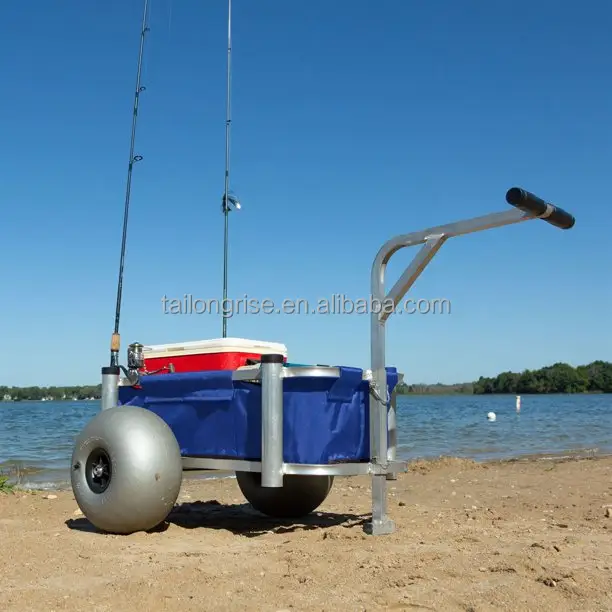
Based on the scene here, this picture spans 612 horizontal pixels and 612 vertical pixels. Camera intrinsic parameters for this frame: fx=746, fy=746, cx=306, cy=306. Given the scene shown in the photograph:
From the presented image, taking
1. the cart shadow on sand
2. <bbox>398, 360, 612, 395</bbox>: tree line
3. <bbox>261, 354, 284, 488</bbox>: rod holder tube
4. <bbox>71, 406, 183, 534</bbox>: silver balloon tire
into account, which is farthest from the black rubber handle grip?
<bbox>398, 360, 612, 395</bbox>: tree line

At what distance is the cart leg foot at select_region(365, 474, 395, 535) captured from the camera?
5.80 metres

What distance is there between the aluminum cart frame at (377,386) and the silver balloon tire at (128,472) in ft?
1.52

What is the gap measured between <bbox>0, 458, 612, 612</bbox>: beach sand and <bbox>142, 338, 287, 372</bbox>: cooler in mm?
1377

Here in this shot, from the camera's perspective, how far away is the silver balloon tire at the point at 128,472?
560 centimetres

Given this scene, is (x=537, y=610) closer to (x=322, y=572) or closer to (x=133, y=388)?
(x=322, y=572)

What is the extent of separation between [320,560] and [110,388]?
2.81 meters

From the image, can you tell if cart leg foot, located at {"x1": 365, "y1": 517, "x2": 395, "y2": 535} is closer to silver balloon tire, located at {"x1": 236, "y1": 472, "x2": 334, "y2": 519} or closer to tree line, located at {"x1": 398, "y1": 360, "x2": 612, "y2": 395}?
silver balloon tire, located at {"x1": 236, "y1": 472, "x2": 334, "y2": 519}

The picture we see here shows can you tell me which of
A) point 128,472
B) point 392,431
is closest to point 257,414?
point 128,472

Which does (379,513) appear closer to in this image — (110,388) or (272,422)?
(272,422)

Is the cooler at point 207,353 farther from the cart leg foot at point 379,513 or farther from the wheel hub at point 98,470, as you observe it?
the cart leg foot at point 379,513

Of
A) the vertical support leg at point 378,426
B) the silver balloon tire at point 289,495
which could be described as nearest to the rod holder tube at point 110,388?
the silver balloon tire at point 289,495

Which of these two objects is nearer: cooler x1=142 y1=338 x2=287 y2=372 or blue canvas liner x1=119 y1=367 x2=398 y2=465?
blue canvas liner x1=119 y1=367 x2=398 y2=465

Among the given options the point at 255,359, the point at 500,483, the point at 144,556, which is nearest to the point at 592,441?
the point at 500,483

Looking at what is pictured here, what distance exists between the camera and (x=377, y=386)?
19.1 ft
